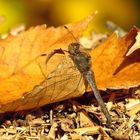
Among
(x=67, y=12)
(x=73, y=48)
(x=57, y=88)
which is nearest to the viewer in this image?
(x=57, y=88)

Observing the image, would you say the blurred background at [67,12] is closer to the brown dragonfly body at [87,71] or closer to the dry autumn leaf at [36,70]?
the dry autumn leaf at [36,70]

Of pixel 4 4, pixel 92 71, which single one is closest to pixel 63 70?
pixel 92 71

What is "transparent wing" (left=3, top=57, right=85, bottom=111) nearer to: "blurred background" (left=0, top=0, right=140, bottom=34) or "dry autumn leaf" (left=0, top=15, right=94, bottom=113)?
"dry autumn leaf" (left=0, top=15, right=94, bottom=113)

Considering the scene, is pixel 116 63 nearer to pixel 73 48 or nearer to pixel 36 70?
pixel 73 48

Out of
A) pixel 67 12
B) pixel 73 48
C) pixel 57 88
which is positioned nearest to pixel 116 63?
pixel 73 48

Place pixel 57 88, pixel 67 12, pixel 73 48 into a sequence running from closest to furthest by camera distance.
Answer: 1. pixel 57 88
2. pixel 73 48
3. pixel 67 12
